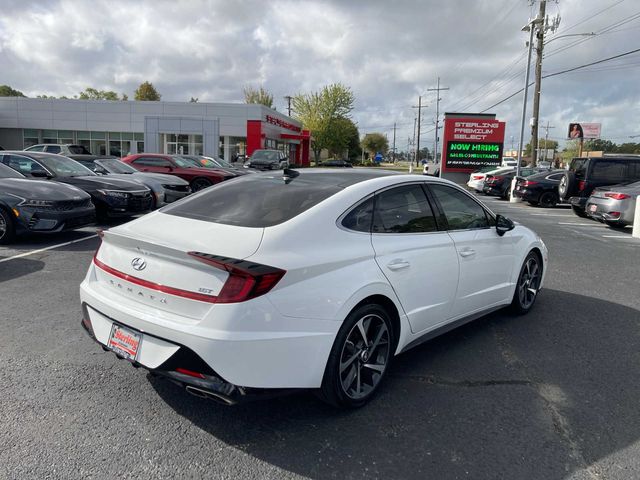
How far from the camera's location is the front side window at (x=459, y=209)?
4.08 metres

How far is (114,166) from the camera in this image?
13562mm

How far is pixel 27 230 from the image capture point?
7.81 meters

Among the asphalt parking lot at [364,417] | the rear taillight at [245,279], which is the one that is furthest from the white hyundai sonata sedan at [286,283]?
the asphalt parking lot at [364,417]

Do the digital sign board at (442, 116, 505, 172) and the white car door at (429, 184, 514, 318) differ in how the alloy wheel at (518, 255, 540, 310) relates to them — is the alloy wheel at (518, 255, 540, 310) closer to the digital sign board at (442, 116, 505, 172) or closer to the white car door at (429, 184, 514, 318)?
the white car door at (429, 184, 514, 318)

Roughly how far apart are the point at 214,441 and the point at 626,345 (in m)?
3.76

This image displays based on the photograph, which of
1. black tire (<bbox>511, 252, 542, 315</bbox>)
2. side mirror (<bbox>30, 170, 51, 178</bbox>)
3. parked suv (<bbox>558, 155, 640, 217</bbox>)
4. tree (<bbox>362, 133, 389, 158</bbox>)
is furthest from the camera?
tree (<bbox>362, 133, 389, 158</bbox>)

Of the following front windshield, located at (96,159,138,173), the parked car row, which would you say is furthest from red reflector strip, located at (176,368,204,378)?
the parked car row

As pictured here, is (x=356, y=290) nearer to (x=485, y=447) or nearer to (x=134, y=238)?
(x=485, y=447)

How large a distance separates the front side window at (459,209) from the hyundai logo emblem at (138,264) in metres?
2.35

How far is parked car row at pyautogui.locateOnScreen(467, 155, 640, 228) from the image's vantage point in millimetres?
12117

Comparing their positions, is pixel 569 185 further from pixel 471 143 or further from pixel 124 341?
pixel 124 341

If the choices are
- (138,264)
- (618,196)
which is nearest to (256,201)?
(138,264)

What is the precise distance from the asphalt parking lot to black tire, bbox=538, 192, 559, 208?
1521 centimetres

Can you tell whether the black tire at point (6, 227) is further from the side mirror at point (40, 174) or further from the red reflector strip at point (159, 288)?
the red reflector strip at point (159, 288)
